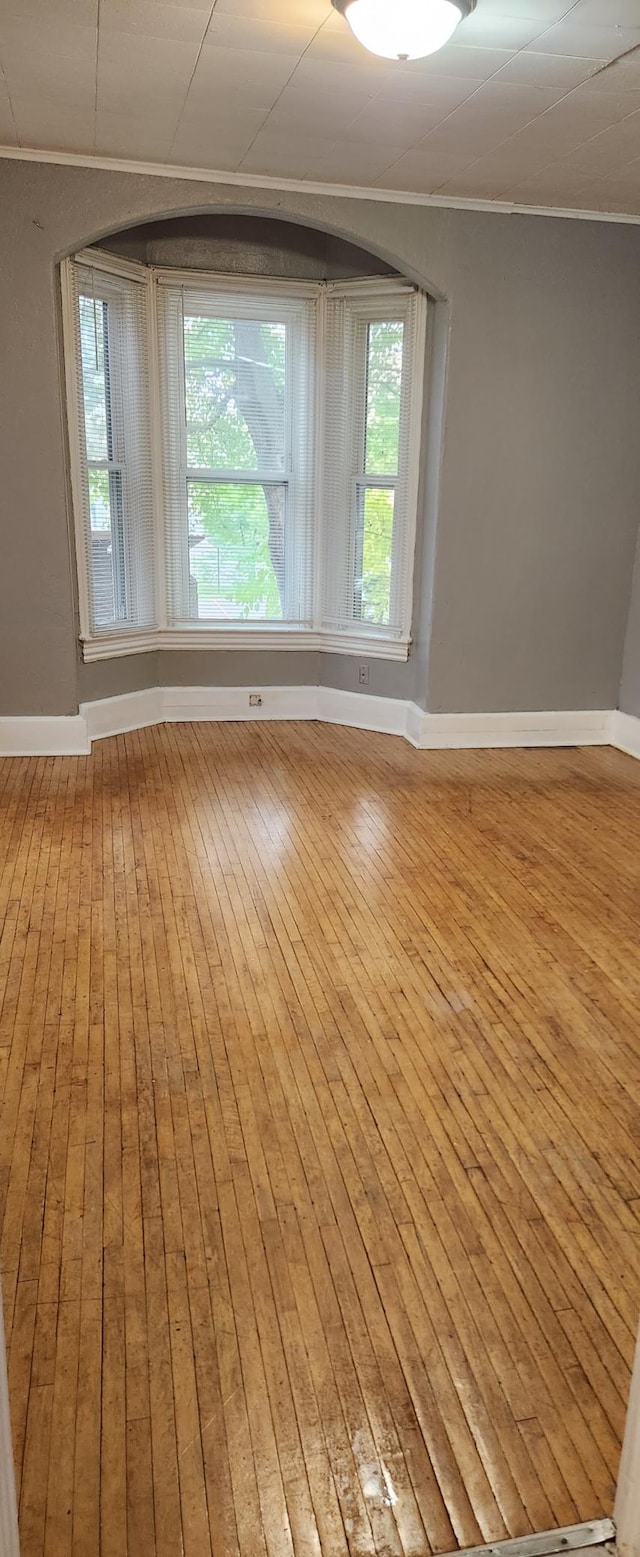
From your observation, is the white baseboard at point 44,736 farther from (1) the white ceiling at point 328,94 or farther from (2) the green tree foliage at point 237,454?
(1) the white ceiling at point 328,94

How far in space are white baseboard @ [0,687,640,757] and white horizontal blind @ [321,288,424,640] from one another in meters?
0.46

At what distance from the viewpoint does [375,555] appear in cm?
564

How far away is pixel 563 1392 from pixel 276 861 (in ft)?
7.87

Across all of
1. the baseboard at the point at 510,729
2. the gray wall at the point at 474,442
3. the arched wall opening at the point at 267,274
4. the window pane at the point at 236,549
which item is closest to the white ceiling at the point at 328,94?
the gray wall at the point at 474,442

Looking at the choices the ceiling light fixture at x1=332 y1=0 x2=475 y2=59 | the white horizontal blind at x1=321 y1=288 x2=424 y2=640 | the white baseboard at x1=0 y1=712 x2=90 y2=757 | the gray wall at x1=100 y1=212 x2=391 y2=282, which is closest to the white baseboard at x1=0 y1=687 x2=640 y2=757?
the white baseboard at x1=0 y1=712 x2=90 y2=757

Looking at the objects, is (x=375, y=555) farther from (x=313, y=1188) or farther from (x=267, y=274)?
(x=313, y=1188)

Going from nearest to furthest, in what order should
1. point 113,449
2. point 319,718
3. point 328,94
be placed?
point 328,94, point 113,449, point 319,718

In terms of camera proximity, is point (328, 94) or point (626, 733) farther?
point (626, 733)

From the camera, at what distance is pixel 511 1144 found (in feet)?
7.52

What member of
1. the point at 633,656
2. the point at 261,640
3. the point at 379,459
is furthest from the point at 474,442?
the point at 261,640

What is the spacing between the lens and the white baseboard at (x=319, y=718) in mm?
5113

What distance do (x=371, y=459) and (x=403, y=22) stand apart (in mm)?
2780

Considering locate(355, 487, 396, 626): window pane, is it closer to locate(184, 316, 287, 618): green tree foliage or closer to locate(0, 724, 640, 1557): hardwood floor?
locate(184, 316, 287, 618): green tree foliage

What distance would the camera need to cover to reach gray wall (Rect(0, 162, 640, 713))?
4.49 m
